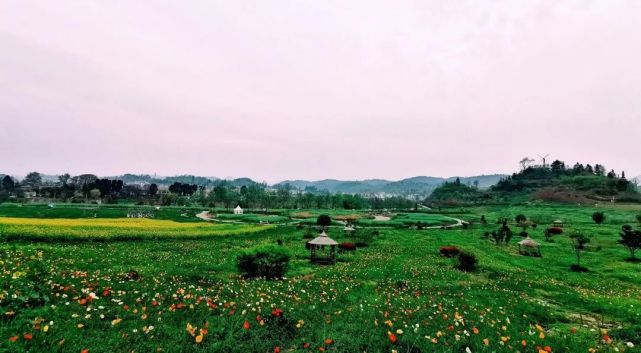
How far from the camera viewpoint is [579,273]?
1096 inches

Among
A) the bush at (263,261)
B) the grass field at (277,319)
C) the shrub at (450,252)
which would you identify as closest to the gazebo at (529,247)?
the shrub at (450,252)

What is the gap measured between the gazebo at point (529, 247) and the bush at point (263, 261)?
34.6 metres

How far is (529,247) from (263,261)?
38766mm

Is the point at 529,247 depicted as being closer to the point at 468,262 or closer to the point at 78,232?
the point at 468,262

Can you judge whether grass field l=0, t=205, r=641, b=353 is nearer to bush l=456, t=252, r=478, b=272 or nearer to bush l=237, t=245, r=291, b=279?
bush l=237, t=245, r=291, b=279

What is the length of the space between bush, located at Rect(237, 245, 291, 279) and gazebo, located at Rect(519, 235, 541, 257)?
113 ft

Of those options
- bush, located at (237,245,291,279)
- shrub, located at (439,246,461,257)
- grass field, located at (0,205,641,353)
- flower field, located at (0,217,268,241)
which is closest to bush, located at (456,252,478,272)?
shrub, located at (439,246,461,257)

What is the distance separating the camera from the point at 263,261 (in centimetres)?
1634

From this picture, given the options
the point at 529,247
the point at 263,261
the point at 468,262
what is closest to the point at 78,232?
the point at 263,261

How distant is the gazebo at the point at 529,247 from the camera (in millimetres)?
38897

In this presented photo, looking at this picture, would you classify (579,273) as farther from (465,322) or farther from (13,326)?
(13,326)

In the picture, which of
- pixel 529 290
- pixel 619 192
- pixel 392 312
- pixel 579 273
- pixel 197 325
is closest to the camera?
pixel 197 325

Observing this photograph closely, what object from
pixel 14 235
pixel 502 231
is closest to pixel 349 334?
pixel 14 235

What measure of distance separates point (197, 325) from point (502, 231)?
52.5 m
